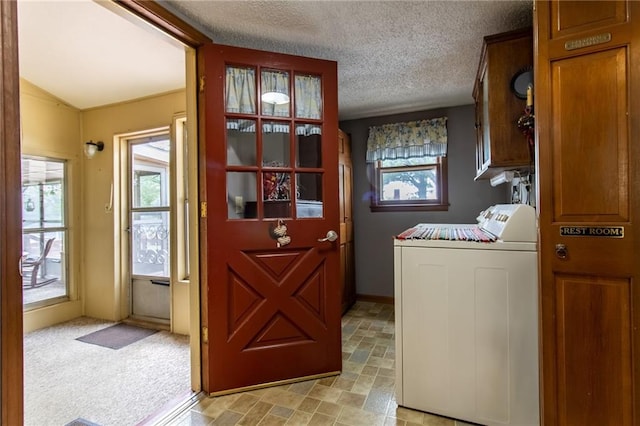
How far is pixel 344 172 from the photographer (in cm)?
328

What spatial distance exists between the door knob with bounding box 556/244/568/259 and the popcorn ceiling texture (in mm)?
1357

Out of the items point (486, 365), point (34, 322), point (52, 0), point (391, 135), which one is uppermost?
point (52, 0)

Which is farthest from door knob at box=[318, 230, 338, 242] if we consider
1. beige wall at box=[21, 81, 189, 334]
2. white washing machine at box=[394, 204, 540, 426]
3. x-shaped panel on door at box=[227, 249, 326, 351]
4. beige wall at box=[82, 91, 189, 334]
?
beige wall at box=[82, 91, 189, 334]

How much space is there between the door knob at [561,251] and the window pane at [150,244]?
3.12 m

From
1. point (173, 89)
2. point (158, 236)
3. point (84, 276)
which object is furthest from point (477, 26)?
point (84, 276)

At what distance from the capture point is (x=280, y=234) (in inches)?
75.3

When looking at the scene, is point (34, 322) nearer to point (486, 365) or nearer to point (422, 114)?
point (486, 365)

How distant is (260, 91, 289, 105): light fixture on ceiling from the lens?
1940 millimetres

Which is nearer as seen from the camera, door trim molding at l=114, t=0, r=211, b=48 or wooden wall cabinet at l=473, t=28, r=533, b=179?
door trim molding at l=114, t=0, r=211, b=48

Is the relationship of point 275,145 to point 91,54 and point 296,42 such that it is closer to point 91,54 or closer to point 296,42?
point 296,42

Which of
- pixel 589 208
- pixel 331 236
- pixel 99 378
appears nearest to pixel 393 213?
pixel 331 236

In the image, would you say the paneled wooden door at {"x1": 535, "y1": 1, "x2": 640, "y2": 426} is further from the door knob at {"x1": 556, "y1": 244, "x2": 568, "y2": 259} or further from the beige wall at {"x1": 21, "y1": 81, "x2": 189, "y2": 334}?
the beige wall at {"x1": 21, "y1": 81, "x2": 189, "y2": 334}

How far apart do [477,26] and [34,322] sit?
15.0 ft

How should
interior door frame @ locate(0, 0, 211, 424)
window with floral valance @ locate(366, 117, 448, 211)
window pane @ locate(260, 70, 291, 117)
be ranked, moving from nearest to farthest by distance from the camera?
interior door frame @ locate(0, 0, 211, 424) → window pane @ locate(260, 70, 291, 117) → window with floral valance @ locate(366, 117, 448, 211)
